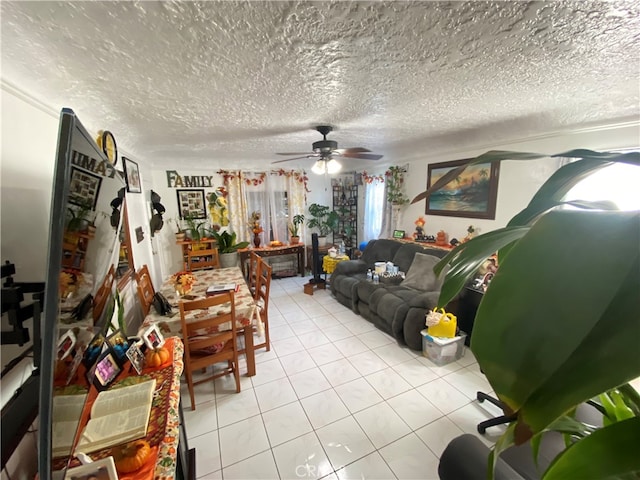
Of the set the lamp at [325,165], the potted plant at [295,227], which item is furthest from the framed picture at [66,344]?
the potted plant at [295,227]

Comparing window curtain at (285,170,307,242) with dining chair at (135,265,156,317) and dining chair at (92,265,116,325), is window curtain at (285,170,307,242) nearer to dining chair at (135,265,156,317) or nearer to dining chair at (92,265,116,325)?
dining chair at (135,265,156,317)

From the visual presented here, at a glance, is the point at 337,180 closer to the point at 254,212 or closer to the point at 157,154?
the point at 254,212

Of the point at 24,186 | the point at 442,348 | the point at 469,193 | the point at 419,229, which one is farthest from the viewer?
the point at 419,229

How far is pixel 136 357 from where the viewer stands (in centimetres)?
132

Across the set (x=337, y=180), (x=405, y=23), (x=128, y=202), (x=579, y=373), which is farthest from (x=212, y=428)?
(x=337, y=180)

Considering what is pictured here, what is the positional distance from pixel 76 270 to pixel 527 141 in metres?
3.52

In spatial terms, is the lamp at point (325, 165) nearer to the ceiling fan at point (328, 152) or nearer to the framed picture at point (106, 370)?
the ceiling fan at point (328, 152)

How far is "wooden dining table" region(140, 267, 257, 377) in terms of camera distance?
1.87 metres

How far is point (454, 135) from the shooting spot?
2.72 metres

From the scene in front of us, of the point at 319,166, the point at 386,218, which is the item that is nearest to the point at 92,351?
the point at 319,166

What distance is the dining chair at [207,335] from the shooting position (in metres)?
1.76

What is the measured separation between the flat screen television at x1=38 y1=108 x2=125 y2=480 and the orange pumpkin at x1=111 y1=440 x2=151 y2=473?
262 mm

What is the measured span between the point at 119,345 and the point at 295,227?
3770mm

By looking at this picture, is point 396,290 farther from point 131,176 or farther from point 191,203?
point 191,203
